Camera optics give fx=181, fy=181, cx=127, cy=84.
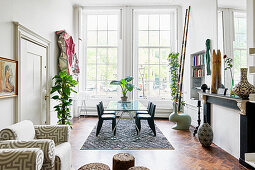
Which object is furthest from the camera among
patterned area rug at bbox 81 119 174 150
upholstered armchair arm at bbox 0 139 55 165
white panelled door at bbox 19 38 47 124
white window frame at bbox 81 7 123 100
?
white window frame at bbox 81 7 123 100

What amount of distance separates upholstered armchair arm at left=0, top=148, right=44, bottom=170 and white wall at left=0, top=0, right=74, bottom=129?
1.17 m

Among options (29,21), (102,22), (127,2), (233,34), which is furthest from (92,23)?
(233,34)

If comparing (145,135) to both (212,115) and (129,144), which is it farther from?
(212,115)

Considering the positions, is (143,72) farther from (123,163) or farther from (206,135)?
(123,163)

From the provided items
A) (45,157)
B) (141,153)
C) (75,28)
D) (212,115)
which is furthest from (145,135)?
(75,28)

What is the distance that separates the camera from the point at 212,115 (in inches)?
156

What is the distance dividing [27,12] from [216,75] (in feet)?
12.4

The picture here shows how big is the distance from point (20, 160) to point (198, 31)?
4873 mm

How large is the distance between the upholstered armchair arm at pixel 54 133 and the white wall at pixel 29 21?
1.72 feet

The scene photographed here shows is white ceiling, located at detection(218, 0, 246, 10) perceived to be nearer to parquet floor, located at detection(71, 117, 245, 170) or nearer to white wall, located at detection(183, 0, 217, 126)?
white wall, located at detection(183, 0, 217, 126)

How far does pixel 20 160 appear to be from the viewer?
154 centimetres

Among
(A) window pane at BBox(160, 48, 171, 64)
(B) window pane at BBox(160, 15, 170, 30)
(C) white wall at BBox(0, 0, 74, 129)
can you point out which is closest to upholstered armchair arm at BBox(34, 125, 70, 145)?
(C) white wall at BBox(0, 0, 74, 129)

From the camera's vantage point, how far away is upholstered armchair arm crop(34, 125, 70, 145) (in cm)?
247

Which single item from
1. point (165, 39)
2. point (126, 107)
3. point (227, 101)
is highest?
point (165, 39)
